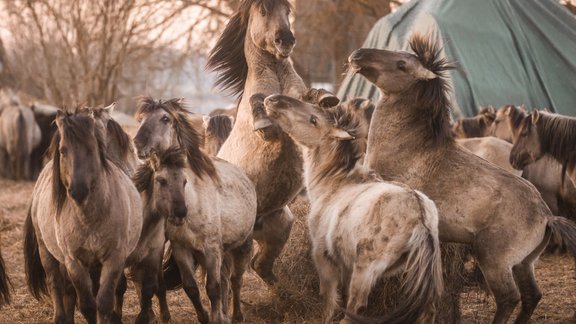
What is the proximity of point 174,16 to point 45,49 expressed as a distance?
3.25 meters

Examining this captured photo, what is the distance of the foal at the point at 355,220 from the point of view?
6.00 metres

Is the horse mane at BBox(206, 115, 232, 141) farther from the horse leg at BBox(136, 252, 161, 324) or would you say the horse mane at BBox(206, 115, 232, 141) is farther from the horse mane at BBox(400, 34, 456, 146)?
the horse mane at BBox(400, 34, 456, 146)

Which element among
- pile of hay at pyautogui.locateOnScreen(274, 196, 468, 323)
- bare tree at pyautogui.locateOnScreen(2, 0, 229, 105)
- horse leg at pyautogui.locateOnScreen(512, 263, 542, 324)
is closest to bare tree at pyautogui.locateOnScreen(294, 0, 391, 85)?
bare tree at pyautogui.locateOnScreen(2, 0, 229, 105)

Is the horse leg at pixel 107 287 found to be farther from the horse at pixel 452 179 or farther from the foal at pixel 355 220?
the horse at pixel 452 179

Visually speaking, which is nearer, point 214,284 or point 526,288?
point 214,284

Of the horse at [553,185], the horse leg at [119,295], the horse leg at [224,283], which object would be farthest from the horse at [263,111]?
the horse at [553,185]

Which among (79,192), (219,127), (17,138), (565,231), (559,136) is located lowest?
(17,138)

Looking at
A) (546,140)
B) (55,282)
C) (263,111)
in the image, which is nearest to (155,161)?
(55,282)

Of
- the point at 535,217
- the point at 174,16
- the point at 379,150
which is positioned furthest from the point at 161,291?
the point at 174,16

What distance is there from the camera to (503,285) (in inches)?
266

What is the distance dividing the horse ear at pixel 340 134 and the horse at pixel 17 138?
44.2 ft

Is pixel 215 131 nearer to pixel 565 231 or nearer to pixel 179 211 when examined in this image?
pixel 179 211

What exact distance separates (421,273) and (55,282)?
2.88m

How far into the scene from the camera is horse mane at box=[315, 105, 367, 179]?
6902 mm
